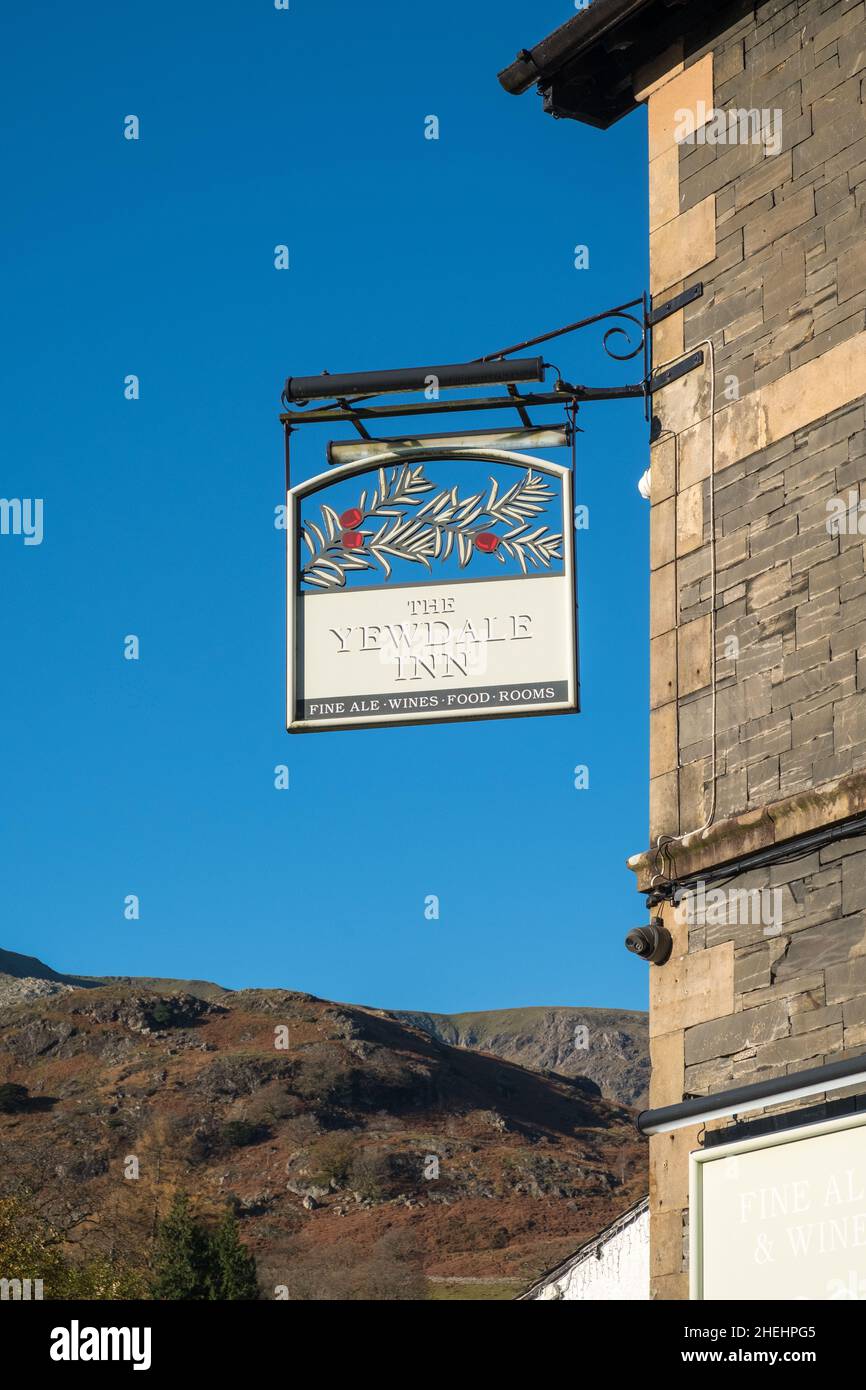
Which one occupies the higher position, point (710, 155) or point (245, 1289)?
point (710, 155)

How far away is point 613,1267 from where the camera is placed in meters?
35.2

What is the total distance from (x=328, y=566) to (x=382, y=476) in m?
0.67

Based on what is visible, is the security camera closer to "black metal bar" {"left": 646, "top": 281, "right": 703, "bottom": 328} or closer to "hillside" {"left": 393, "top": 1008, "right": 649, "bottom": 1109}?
"black metal bar" {"left": 646, "top": 281, "right": 703, "bottom": 328}

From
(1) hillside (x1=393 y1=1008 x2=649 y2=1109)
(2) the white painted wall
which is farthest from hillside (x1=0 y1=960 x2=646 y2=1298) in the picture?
(1) hillside (x1=393 y1=1008 x2=649 y2=1109)

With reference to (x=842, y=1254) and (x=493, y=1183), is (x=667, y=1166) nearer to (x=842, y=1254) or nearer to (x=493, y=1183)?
(x=842, y=1254)

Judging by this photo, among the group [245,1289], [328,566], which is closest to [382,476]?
[328,566]

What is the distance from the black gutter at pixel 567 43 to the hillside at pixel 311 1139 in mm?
50090

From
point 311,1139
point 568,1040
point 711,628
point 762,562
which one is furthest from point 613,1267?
point 568,1040

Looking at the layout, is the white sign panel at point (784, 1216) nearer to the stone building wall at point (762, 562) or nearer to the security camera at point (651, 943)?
the stone building wall at point (762, 562)

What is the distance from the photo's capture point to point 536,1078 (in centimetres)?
10938

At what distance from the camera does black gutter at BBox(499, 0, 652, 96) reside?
1112 cm

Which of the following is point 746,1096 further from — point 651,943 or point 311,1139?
point 311,1139
